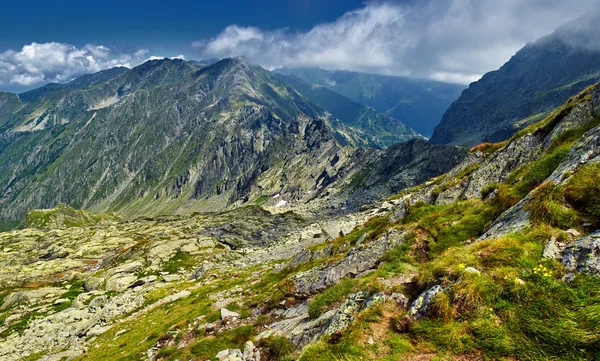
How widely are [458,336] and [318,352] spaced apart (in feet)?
13.1

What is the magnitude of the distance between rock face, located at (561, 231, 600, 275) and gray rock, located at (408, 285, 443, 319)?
3.21 meters

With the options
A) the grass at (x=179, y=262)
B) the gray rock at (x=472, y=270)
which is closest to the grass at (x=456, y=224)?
the gray rock at (x=472, y=270)

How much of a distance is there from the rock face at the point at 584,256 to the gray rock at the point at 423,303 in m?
3.21

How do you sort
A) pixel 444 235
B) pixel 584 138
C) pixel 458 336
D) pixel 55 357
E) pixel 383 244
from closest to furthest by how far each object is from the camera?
pixel 458 336 < pixel 584 138 < pixel 444 235 < pixel 383 244 < pixel 55 357

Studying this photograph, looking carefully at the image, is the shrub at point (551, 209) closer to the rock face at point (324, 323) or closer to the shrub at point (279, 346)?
the rock face at point (324, 323)

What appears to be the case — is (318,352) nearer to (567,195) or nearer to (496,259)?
(496,259)

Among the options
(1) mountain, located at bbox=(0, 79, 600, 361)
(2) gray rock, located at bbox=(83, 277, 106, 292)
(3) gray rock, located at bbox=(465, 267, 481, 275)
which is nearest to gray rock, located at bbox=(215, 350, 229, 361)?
(1) mountain, located at bbox=(0, 79, 600, 361)

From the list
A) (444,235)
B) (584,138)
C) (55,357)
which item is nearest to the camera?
(584,138)

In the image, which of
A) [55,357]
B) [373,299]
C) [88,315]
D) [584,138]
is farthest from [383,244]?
[88,315]

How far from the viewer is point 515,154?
31922 mm

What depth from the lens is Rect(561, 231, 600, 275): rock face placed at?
709cm

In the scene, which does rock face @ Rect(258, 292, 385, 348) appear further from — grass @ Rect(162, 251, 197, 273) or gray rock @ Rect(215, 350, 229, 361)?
grass @ Rect(162, 251, 197, 273)

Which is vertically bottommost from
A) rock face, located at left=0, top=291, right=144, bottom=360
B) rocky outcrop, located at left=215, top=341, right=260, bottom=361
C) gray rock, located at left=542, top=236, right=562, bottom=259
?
rock face, located at left=0, top=291, right=144, bottom=360

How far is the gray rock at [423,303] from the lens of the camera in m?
8.76
